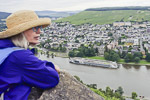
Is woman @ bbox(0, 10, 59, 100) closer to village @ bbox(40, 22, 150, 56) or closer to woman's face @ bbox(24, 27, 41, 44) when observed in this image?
woman's face @ bbox(24, 27, 41, 44)

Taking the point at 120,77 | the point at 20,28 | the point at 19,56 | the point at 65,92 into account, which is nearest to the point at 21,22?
the point at 20,28

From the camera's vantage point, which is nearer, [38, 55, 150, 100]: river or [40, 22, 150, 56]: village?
[38, 55, 150, 100]: river

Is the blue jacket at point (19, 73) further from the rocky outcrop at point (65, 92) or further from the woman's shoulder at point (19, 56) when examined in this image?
the rocky outcrop at point (65, 92)

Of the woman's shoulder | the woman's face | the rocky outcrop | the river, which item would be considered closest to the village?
the river

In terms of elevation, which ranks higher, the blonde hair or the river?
the blonde hair

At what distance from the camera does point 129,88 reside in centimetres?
916

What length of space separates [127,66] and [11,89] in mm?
12997

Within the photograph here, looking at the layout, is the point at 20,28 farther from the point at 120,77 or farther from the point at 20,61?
the point at 120,77

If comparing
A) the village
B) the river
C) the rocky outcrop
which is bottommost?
the village

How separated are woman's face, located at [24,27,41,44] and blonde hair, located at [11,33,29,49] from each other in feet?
0.07

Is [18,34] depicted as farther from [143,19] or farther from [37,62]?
[143,19]

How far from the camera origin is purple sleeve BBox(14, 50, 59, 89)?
0.97 m

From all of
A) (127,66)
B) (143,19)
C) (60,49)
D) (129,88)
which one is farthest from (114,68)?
(143,19)

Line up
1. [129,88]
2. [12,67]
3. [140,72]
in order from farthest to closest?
[140,72]
[129,88]
[12,67]
